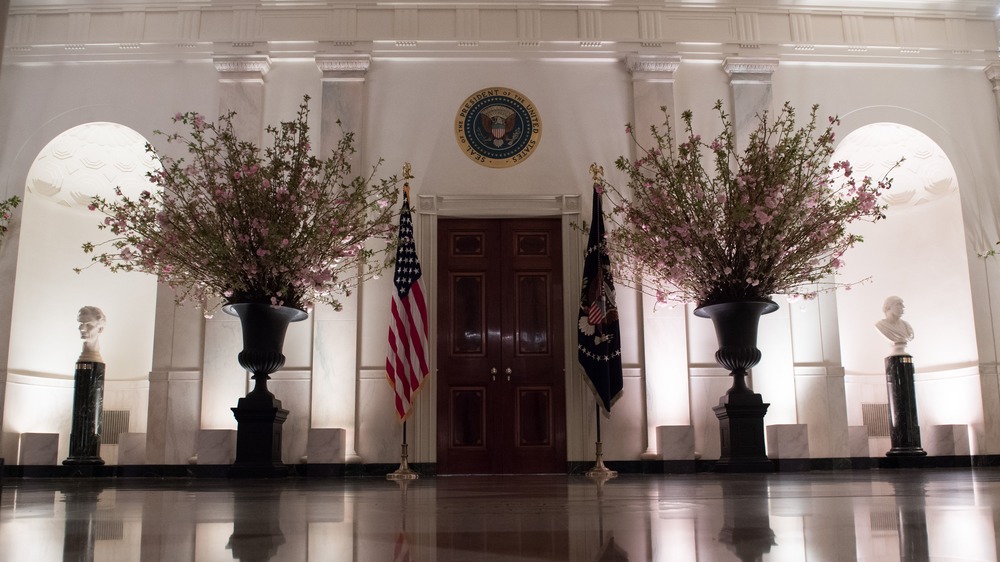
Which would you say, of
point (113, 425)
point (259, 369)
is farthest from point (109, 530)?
point (113, 425)

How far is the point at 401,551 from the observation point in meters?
1.35

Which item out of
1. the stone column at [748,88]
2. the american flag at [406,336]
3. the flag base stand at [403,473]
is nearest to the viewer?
the flag base stand at [403,473]

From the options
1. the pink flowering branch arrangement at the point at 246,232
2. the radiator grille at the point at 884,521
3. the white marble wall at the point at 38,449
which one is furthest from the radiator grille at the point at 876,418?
the white marble wall at the point at 38,449

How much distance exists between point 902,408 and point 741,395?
2.50 m

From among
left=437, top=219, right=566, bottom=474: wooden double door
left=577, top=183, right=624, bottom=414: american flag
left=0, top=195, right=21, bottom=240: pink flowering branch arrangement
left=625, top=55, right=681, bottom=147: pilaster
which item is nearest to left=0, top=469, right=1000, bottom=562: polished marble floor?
left=577, top=183, right=624, bottom=414: american flag

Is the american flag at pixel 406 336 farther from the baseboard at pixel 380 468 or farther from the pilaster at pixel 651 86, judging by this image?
the pilaster at pixel 651 86

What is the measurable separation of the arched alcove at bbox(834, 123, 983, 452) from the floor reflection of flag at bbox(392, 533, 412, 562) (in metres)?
8.68

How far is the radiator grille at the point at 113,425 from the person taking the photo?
30.1ft

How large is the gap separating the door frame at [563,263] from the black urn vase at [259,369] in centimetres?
174

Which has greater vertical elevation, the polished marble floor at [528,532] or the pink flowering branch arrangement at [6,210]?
the pink flowering branch arrangement at [6,210]

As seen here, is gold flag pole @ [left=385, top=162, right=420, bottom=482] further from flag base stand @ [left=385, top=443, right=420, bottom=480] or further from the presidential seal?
the presidential seal

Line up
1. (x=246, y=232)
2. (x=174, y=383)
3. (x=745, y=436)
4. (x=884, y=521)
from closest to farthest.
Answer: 1. (x=884, y=521)
2. (x=246, y=232)
3. (x=745, y=436)
4. (x=174, y=383)

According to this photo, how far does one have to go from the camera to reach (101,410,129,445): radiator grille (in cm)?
916

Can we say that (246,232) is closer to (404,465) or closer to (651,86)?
(404,465)
